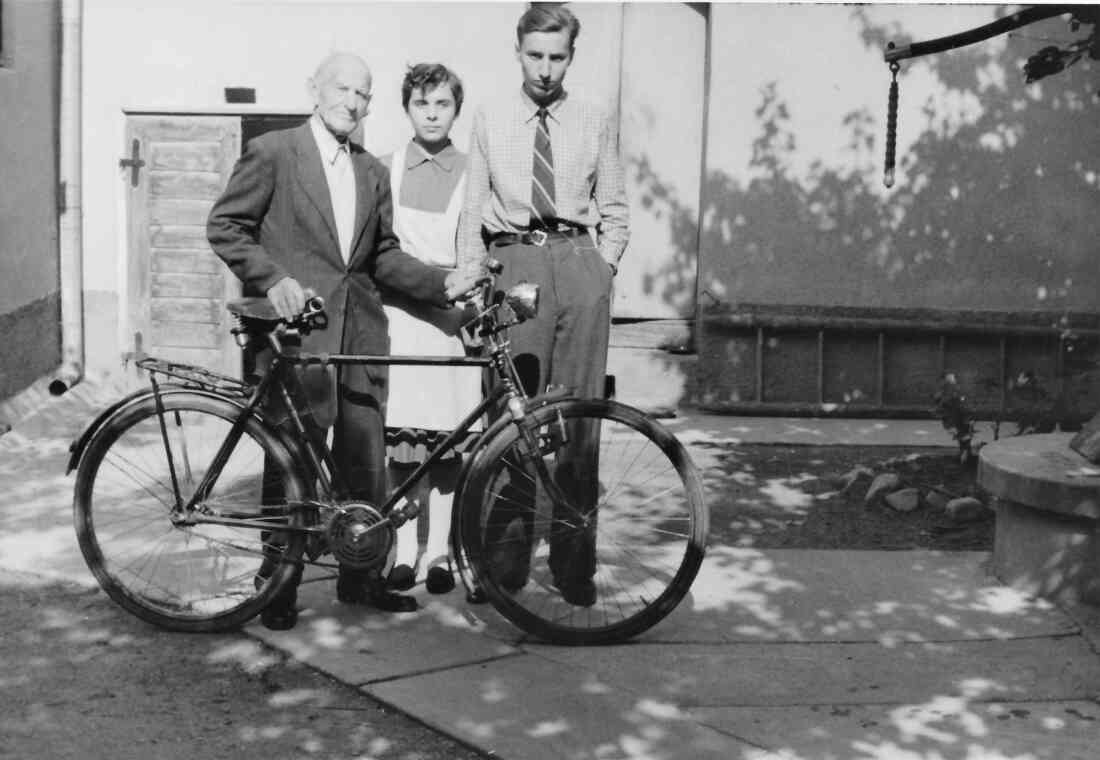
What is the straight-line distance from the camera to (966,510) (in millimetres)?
7773

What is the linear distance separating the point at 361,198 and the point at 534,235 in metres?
0.60

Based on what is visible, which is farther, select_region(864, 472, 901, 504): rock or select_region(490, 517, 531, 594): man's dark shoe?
select_region(864, 472, 901, 504): rock

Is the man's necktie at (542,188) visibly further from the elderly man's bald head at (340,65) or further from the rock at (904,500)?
the rock at (904,500)

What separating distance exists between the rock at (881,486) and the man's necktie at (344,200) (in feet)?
11.4

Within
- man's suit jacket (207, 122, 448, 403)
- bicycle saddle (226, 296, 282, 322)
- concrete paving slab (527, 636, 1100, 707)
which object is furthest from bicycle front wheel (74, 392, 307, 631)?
concrete paving slab (527, 636, 1100, 707)

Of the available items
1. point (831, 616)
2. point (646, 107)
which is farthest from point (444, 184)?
point (646, 107)

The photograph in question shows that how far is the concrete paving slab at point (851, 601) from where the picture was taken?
573 cm

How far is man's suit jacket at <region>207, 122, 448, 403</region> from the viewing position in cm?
561

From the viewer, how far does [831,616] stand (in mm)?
5922

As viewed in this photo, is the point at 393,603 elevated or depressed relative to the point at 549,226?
depressed

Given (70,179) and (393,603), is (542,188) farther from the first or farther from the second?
(70,179)

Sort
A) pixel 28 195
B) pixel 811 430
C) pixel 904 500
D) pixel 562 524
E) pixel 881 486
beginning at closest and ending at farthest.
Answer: pixel 562 524 → pixel 904 500 → pixel 881 486 → pixel 811 430 → pixel 28 195

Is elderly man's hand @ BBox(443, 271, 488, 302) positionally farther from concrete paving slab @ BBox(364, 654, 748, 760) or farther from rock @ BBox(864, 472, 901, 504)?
rock @ BBox(864, 472, 901, 504)

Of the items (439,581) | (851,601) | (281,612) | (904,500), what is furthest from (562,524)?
(904,500)
